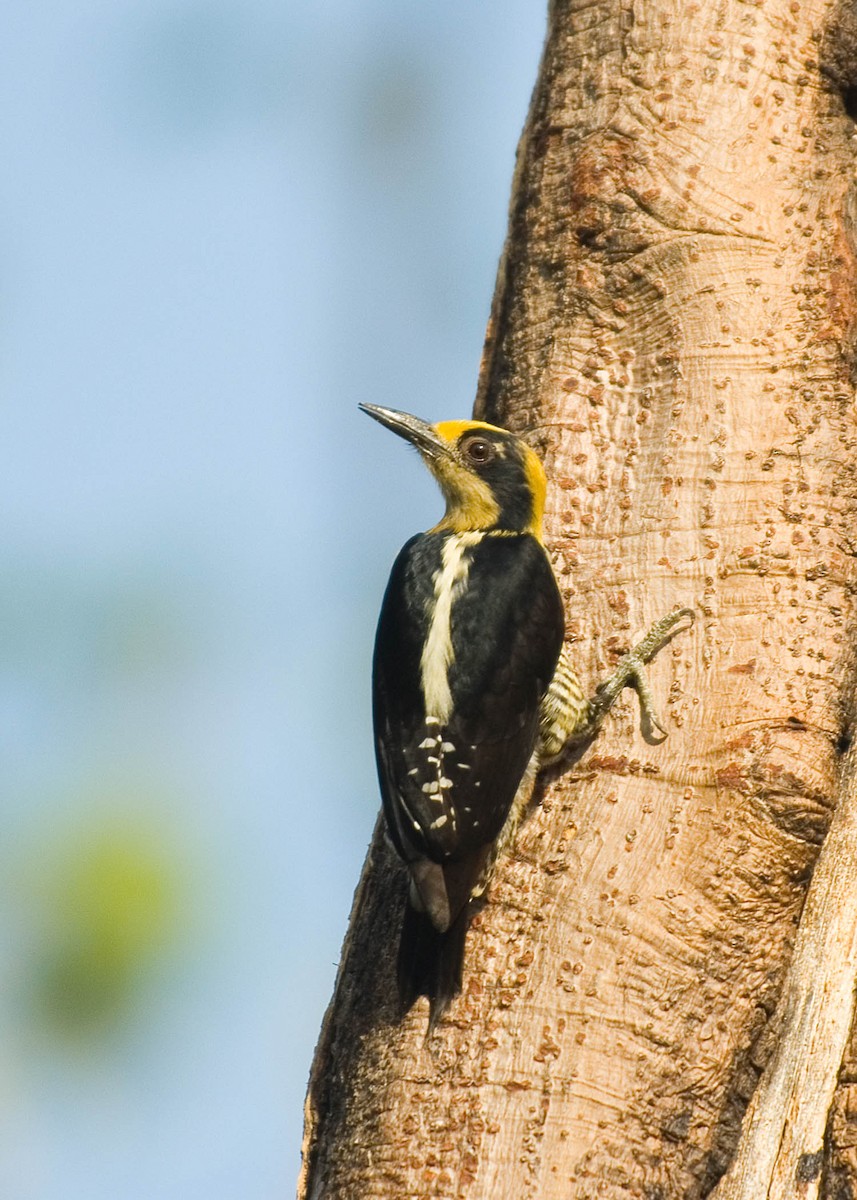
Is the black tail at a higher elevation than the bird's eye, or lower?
lower

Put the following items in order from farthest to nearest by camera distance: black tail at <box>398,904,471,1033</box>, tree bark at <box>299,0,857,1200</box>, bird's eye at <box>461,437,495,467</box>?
bird's eye at <box>461,437,495,467</box>, black tail at <box>398,904,471,1033</box>, tree bark at <box>299,0,857,1200</box>

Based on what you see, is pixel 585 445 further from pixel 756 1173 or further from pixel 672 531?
pixel 756 1173

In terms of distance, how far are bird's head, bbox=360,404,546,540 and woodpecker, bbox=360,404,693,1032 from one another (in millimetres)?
13

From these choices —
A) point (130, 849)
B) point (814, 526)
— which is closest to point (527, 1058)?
point (814, 526)

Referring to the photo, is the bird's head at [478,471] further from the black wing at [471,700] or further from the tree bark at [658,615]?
the black wing at [471,700]

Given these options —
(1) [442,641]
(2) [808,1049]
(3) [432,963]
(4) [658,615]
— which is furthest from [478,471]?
(2) [808,1049]

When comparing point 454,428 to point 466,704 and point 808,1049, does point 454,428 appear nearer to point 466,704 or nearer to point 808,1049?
point 466,704

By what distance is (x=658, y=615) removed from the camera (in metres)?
3.58

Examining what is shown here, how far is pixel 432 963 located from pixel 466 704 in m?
0.82

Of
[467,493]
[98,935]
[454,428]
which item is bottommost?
[98,935]

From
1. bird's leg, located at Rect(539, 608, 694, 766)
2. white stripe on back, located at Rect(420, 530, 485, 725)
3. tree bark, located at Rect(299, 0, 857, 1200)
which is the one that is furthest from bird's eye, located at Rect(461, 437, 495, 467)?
bird's leg, located at Rect(539, 608, 694, 766)

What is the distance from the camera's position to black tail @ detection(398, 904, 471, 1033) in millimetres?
3180

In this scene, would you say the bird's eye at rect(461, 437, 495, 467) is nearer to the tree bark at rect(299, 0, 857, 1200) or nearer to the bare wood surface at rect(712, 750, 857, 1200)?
the tree bark at rect(299, 0, 857, 1200)

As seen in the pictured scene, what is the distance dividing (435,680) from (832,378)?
1301 mm
